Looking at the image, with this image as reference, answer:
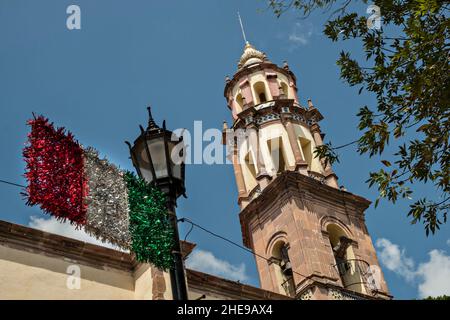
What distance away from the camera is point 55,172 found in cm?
800

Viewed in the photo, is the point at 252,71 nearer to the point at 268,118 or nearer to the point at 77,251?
the point at 268,118

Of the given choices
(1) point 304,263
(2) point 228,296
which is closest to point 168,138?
(2) point 228,296

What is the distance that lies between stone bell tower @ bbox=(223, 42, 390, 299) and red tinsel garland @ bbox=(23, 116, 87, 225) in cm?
1058

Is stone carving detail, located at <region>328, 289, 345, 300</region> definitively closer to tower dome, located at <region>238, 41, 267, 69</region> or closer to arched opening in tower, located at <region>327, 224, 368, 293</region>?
arched opening in tower, located at <region>327, 224, 368, 293</region>

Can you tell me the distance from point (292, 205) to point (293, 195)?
1.25 ft

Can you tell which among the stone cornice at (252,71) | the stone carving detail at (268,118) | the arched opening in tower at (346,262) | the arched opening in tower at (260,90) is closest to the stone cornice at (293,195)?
the arched opening in tower at (346,262)

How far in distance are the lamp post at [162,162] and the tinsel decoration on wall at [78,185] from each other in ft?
2.85

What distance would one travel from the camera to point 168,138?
655cm

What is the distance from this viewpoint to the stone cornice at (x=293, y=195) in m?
19.9

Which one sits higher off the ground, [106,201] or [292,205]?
[292,205]

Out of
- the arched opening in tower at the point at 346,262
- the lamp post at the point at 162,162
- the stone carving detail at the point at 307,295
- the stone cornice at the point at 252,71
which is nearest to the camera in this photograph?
the lamp post at the point at 162,162

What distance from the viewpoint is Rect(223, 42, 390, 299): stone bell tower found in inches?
731

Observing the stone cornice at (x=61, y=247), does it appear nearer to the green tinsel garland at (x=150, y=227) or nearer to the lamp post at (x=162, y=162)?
the green tinsel garland at (x=150, y=227)

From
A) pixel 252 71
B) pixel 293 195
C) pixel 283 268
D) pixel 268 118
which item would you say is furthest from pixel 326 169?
pixel 252 71
